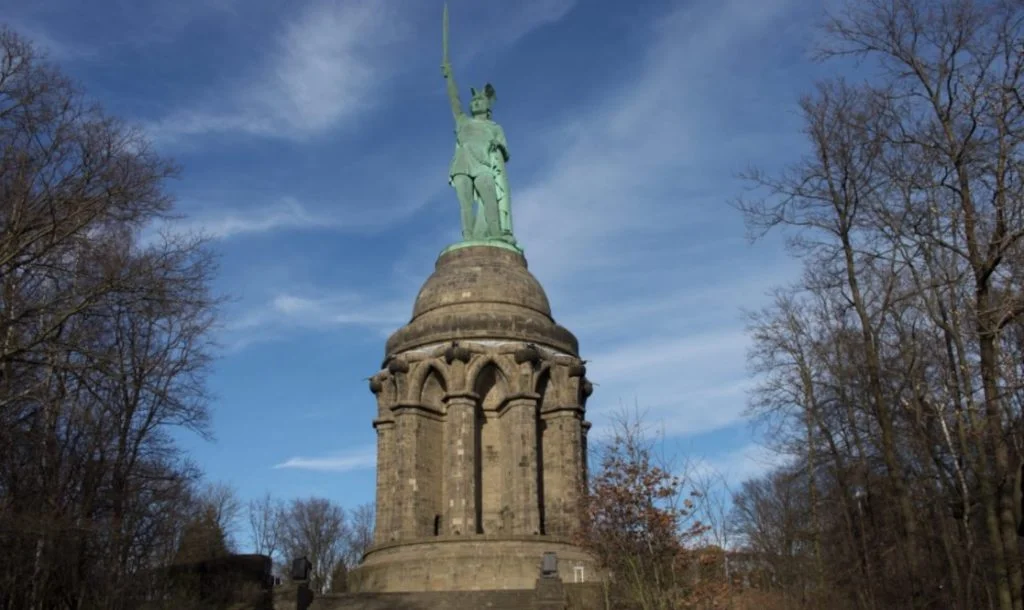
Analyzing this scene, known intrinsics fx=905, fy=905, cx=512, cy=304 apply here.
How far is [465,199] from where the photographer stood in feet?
93.3

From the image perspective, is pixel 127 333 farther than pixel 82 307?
Yes

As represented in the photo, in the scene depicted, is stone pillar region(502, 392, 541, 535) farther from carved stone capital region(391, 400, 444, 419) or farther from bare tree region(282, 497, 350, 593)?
bare tree region(282, 497, 350, 593)

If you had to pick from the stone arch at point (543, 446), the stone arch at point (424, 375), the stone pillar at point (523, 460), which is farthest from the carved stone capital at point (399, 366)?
the stone arch at point (543, 446)

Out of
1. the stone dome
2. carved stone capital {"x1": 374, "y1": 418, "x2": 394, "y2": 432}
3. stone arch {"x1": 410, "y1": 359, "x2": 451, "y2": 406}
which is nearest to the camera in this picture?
stone arch {"x1": 410, "y1": 359, "x2": 451, "y2": 406}

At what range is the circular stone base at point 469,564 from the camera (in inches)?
847

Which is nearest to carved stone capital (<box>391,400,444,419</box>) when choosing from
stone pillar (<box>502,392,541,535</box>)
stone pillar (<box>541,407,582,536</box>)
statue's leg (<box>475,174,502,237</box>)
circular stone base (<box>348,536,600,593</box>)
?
stone pillar (<box>502,392,541,535</box>)

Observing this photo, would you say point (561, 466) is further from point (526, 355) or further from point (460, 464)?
point (526, 355)

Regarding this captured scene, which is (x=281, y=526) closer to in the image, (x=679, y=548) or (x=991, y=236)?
(x=679, y=548)

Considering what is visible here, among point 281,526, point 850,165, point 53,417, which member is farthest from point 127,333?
point 281,526

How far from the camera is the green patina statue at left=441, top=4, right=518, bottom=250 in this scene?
28.3 meters

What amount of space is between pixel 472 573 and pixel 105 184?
1301 centimetres

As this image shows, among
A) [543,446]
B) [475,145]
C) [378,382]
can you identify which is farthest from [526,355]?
[475,145]

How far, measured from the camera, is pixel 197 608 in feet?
54.0

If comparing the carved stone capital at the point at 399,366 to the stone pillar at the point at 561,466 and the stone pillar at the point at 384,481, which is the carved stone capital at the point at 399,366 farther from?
the stone pillar at the point at 561,466
